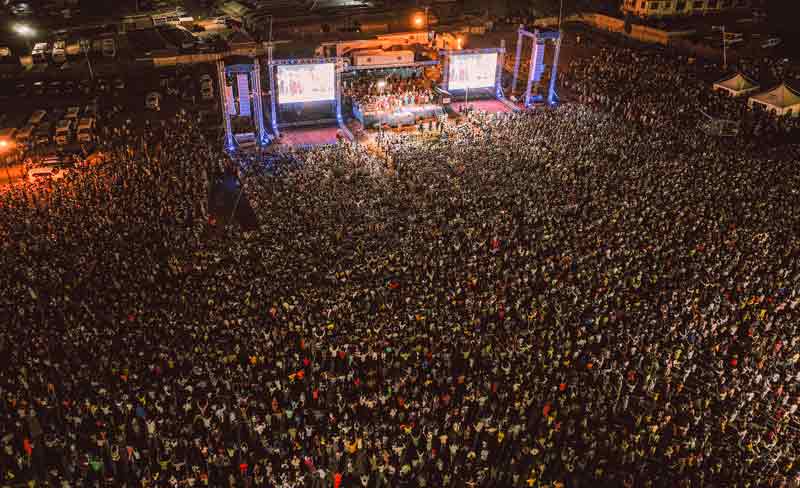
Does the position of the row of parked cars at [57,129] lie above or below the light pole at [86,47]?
below

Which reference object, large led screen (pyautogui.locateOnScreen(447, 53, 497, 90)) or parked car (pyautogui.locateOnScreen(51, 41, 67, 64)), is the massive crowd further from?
parked car (pyautogui.locateOnScreen(51, 41, 67, 64))

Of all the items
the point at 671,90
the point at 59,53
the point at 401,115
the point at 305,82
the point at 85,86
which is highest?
the point at 305,82

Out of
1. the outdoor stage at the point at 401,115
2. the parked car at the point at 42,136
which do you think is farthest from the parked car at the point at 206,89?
the outdoor stage at the point at 401,115

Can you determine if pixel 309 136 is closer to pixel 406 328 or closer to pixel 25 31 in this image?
pixel 406 328

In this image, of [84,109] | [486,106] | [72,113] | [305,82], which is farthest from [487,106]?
[72,113]

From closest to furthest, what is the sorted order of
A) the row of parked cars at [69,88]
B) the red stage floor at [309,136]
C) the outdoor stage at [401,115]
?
the red stage floor at [309,136] < the outdoor stage at [401,115] < the row of parked cars at [69,88]

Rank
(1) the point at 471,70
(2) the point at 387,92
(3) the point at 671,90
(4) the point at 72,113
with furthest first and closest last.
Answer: (1) the point at 471,70 → (2) the point at 387,92 → (3) the point at 671,90 → (4) the point at 72,113

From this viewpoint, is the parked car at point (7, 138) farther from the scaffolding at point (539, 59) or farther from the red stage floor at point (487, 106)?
the scaffolding at point (539, 59)
